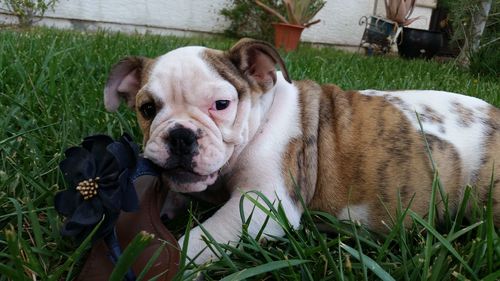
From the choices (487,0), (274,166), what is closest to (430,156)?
→ (274,166)

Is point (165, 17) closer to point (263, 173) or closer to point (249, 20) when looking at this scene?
point (249, 20)

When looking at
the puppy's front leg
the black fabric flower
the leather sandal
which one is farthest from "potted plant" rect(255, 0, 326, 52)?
the black fabric flower

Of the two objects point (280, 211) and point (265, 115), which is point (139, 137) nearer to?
point (265, 115)

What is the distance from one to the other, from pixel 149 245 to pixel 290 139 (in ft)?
2.83

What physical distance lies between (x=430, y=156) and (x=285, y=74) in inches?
27.3

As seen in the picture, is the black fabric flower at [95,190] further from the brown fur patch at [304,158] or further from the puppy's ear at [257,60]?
the puppy's ear at [257,60]

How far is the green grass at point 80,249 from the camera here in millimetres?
1513

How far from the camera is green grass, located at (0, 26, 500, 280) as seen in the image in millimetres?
1513

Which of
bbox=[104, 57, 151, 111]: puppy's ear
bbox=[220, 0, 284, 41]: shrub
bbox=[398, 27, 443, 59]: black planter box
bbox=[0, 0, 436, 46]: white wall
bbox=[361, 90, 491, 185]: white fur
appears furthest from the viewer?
bbox=[220, 0, 284, 41]: shrub

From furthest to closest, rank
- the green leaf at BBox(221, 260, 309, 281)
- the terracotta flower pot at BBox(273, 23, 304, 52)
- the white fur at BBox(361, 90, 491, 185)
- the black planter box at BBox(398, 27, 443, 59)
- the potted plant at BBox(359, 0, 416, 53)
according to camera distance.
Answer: the potted plant at BBox(359, 0, 416, 53) → the black planter box at BBox(398, 27, 443, 59) → the terracotta flower pot at BBox(273, 23, 304, 52) → the white fur at BBox(361, 90, 491, 185) → the green leaf at BBox(221, 260, 309, 281)

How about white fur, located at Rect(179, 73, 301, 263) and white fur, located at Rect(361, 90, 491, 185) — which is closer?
white fur, located at Rect(179, 73, 301, 263)

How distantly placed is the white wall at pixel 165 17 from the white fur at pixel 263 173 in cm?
734

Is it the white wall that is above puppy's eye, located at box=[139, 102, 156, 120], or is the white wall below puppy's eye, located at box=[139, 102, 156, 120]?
below

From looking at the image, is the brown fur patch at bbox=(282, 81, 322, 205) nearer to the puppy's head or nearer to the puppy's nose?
the puppy's head
